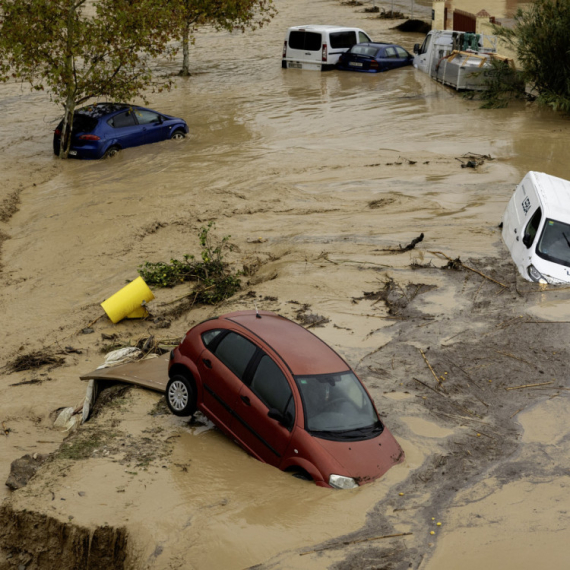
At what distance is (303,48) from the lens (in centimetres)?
2817

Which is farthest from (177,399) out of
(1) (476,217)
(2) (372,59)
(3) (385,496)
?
(2) (372,59)

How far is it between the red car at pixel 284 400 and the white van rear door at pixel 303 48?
882 inches

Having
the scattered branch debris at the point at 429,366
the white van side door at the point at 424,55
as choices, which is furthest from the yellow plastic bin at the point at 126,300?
the white van side door at the point at 424,55

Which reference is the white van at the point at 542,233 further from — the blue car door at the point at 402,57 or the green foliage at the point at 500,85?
the blue car door at the point at 402,57

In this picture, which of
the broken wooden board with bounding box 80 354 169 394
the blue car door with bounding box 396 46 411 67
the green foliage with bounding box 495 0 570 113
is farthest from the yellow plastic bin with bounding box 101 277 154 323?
the blue car door with bounding box 396 46 411 67

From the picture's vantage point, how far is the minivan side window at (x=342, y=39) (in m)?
27.9

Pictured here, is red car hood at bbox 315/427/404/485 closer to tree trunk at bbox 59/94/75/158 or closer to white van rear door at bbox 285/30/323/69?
tree trunk at bbox 59/94/75/158

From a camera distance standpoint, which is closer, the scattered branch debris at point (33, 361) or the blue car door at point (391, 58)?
the scattered branch debris at point (33, 361)

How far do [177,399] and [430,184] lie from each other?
10.3m

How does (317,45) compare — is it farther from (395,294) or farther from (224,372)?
(224,372)

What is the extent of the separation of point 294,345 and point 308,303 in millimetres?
3492

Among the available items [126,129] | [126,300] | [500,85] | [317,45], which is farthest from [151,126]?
A: [500,85]

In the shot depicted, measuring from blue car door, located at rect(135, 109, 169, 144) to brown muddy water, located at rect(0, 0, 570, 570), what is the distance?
0.36m

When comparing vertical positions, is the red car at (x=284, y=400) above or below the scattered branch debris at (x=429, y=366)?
above
